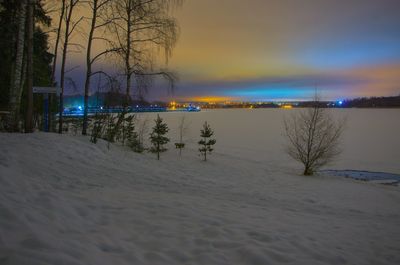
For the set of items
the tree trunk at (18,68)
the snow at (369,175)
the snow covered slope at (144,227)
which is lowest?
the snow at (369,175)

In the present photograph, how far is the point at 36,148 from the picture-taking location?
1009 cm

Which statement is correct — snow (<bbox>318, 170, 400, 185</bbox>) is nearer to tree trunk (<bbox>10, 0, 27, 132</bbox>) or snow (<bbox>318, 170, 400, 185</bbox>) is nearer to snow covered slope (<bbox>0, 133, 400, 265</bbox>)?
snow covered slope (<bbox>0, 133, 400, 265</bbox>)

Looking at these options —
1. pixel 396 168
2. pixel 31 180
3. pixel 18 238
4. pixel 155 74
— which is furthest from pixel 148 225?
pixel 396 168

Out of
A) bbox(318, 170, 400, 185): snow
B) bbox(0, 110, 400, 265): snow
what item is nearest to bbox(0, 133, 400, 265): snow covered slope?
bbox(0, 110, 400, 265): snow

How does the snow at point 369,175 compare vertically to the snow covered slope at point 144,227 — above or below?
below

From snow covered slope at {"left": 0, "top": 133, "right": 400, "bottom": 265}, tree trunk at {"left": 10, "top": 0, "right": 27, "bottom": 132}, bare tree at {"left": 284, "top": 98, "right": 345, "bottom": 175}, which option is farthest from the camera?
bare tree at {"left": 284, "top": 98, "right": 345, "bottom": 175}

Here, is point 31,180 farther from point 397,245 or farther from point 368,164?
point 368,164

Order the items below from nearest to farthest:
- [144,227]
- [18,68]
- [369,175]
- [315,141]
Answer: [144,227] → [18,68] → [315,141] → [369,175]

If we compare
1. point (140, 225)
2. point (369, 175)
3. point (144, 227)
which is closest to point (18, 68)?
point (140, 225)

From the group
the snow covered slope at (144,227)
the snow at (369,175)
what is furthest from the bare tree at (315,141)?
the snow covered slope at (144,227)

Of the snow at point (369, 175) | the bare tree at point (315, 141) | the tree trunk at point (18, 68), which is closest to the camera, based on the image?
the tree trunk at point (18, 68)

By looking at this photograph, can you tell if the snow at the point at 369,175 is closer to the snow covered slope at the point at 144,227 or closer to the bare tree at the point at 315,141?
the bare tree at the point at 315,141

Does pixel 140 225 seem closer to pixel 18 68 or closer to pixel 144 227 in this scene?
pixel 144 227

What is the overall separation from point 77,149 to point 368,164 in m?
23.8
